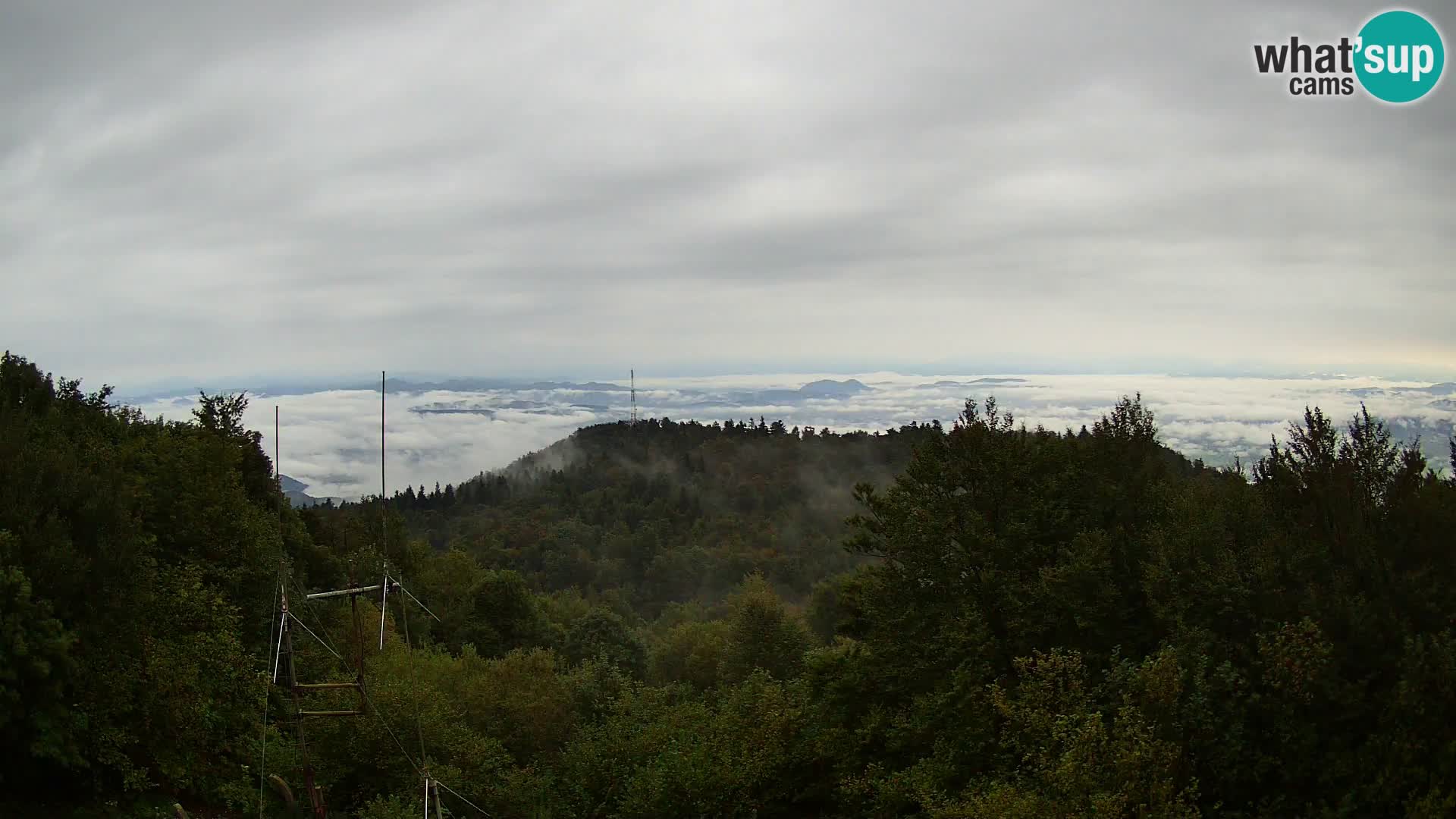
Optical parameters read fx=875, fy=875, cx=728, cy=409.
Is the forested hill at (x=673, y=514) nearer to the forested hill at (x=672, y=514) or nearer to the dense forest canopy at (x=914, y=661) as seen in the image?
the forested hill at (x=672, y=514)

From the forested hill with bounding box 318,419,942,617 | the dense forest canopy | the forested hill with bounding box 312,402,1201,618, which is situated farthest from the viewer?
the forested hill with bounding box 318,419,942,617

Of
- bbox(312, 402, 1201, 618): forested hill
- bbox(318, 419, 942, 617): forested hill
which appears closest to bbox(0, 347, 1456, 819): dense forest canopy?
bbox(312, 402, 1201, 618): forested hill

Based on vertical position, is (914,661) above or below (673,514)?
above

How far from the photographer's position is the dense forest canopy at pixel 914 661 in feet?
71.5

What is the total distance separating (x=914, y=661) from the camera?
30.6 metres

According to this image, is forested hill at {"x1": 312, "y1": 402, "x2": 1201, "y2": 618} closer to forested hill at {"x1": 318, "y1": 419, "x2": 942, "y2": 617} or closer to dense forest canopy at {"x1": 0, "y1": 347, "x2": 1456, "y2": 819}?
forested hill at {"x1": 318, "y1": 419, "x2": 942, "y2": 617}

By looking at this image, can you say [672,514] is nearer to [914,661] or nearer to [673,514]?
[673,514]

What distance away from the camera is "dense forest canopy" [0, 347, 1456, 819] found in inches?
858

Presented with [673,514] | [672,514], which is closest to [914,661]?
[673,514]

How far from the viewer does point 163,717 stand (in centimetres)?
2620

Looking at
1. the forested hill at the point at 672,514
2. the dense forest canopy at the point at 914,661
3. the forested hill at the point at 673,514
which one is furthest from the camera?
the forested hill at the point at 672,514

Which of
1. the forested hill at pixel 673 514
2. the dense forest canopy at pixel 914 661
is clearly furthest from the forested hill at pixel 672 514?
the dense forest canopy at pixel 914 661

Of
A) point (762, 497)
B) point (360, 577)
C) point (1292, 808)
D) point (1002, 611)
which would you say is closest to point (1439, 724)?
point (1292, 808)

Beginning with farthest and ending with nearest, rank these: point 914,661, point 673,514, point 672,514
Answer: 1. point 672,514
2. point 673,514
3. point 914,661
